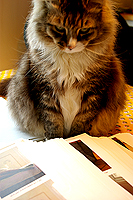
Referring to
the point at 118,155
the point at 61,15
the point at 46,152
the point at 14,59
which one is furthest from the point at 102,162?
the point at 14,59

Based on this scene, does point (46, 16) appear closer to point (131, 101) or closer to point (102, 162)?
point (102, 162)

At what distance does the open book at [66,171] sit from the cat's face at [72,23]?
1.36 feet

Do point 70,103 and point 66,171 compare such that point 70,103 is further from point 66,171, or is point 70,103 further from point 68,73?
point 66,171

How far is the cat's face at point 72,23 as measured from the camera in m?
0.84

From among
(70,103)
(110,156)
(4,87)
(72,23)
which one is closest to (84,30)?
(72,23)

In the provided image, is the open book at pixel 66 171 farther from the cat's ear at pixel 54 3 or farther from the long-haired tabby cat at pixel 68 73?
the cat's ear at pixel 54 3

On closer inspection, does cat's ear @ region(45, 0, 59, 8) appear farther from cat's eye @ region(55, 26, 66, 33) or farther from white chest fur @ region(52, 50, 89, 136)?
white chest fur @ region(52, 50, 89, 136)

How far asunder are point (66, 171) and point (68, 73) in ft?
1.49

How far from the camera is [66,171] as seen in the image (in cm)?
76

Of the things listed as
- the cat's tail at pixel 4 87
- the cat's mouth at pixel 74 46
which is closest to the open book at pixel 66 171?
the cat's mouth at pixel 74 46

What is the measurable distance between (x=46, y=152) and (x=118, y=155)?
297mm

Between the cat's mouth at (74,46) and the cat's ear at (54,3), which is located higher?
the cat's ear at (54,3)

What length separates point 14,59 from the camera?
4.49 ft

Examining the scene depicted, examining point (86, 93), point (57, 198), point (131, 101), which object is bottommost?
point (131, 101)
